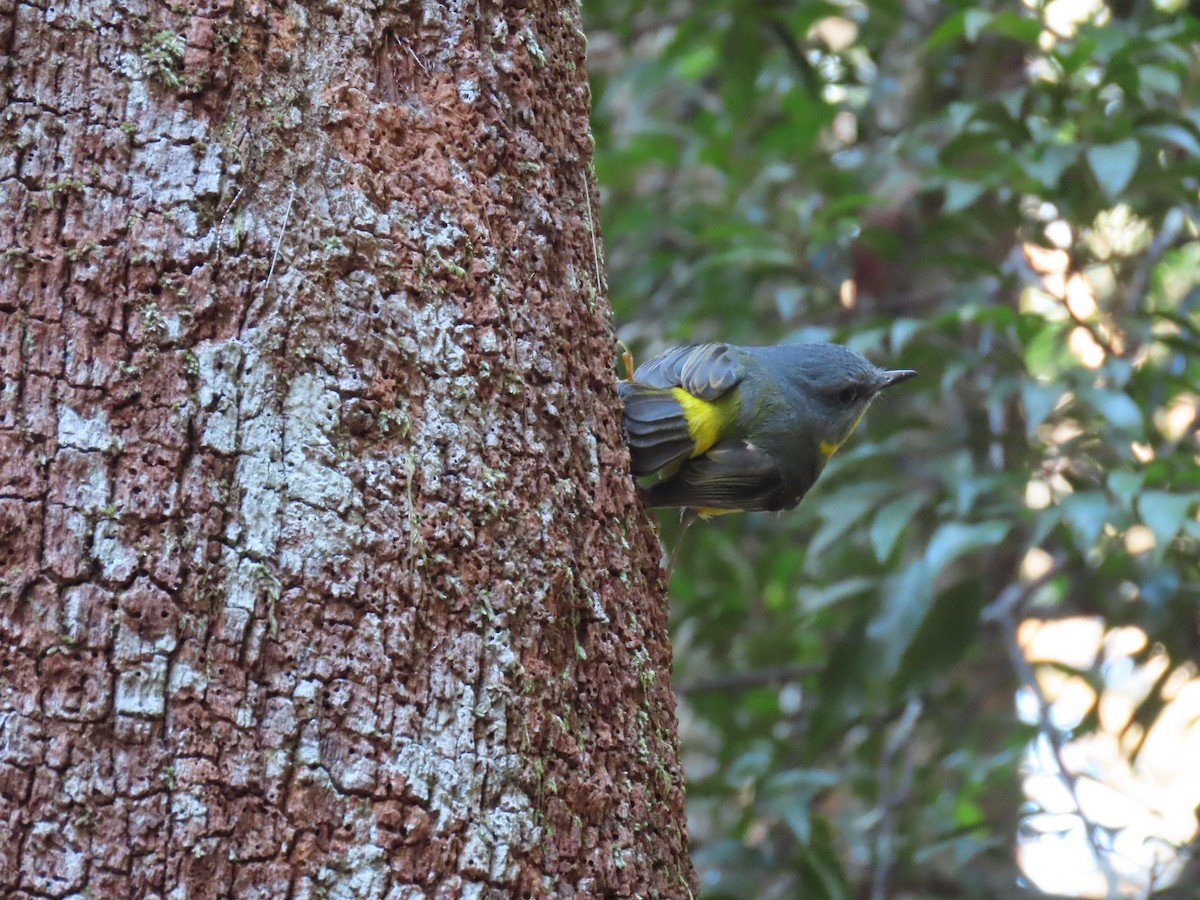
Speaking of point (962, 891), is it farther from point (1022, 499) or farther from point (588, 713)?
point (588, 713)

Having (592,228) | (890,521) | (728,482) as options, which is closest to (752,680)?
(890,521)

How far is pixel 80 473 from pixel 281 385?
0.33m

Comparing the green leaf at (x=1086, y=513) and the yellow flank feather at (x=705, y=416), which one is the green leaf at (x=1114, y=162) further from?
the yellow flank feather at (x=705, y=416)

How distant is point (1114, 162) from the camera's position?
161 inches

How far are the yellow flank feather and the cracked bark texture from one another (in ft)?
2.56

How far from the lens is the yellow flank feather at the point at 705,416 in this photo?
10.2 feet

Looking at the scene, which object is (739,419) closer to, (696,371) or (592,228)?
(696,371)

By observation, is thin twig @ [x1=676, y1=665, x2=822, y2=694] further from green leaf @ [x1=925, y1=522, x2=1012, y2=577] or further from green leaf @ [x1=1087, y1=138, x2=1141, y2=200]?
green leaf @ [x1=1087, y1=138, x2=1141, y2=200]

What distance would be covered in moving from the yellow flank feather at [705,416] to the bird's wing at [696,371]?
0.03m

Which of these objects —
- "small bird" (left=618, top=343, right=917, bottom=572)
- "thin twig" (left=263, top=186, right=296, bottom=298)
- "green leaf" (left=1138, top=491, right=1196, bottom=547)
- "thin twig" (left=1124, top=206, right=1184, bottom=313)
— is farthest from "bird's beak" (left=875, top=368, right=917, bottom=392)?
"thin twig" (left=263, top=186, right=296, bottom=298)

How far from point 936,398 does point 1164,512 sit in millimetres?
2140

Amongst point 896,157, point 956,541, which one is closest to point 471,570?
point 956,541

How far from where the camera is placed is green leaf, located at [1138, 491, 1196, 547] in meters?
3.66

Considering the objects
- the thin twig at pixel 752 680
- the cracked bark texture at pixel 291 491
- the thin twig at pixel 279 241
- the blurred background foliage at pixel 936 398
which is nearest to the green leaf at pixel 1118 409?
the blurred background foliage at pixel 936 398
